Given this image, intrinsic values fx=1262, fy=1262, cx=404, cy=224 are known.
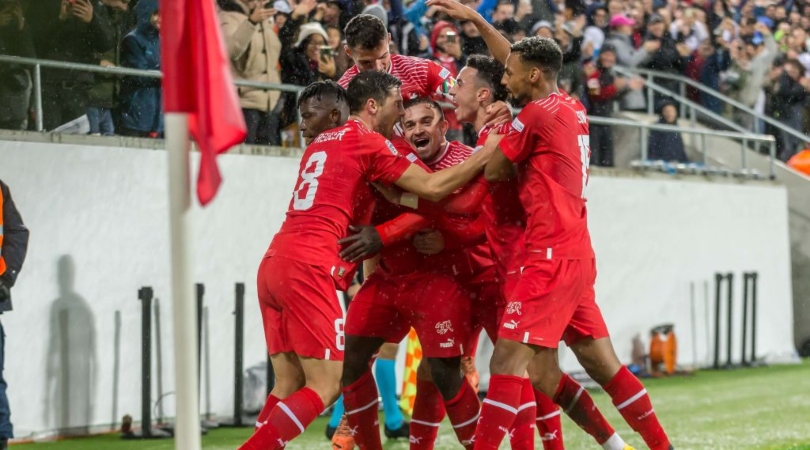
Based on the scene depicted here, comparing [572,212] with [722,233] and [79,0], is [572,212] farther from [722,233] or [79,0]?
[722,233]

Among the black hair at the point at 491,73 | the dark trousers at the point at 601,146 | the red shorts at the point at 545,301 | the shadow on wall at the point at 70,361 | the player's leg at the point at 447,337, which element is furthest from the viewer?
the dark trousers at the point at 601,146

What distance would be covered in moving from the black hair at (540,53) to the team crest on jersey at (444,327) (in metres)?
1.40

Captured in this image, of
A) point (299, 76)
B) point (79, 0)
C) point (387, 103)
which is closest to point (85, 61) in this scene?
point (79, 0)

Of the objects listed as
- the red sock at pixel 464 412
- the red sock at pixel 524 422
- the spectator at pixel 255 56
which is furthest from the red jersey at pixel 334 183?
the spectator at pixel 255 56

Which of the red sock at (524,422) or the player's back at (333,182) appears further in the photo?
the red sock at (524,422)

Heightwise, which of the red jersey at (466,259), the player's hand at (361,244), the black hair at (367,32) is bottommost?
the red jersey at (466,259)

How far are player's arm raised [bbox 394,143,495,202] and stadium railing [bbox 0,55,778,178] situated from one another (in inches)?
158

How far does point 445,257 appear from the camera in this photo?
688 centimetres

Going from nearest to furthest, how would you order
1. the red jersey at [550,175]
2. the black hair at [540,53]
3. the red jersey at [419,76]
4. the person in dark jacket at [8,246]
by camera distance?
the red jersey at [550,175] < the black hair at [540,53] < the red jersey at [419,76] < the person in dark jacket at [8,246]

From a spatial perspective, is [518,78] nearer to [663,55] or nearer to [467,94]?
[467,94]

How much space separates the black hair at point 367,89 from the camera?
658cm

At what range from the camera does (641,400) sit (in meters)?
6.62

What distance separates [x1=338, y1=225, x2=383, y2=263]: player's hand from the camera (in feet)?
20.8

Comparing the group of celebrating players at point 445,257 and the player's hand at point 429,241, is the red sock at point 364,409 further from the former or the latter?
the player's hand at point 429,241
